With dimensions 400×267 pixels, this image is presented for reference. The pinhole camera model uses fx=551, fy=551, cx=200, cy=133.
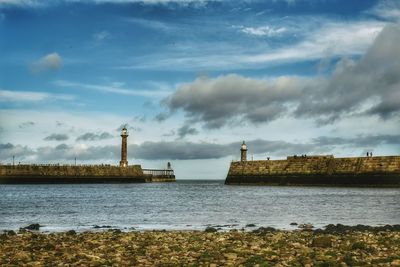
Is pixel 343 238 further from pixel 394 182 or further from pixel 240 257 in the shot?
pixel 394 182

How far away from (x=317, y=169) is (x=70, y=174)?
68.7m

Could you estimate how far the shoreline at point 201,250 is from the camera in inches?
593

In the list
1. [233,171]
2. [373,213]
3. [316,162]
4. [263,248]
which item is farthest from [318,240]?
[233,171]

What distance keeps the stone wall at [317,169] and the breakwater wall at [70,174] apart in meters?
42.6

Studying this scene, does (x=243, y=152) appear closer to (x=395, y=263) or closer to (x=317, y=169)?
(x=317, y=169)

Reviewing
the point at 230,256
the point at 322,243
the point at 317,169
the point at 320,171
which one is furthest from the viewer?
the point at 317,169

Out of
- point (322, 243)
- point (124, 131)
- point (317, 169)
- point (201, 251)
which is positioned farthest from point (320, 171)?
point (201, 251)

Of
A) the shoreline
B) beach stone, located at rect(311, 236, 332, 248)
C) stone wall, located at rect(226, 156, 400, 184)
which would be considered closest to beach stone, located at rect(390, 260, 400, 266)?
the shoreline

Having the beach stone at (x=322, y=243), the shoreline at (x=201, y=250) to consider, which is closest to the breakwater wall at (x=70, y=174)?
the shoreline at (x=201, y=250)

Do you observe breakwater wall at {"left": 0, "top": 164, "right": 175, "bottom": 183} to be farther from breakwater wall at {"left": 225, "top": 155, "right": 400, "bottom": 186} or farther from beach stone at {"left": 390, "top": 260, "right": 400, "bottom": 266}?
beach stone at {"left": 390, "top": 260, "right": 400, "bottom": 266}

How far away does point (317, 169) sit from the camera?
94.7 meters

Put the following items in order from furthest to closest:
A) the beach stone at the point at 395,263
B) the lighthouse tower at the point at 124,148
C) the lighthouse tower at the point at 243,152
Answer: the lighthouse tower at the point at 124,148 → the lighthouse tower at the point at 243,152 → the beach stone at the point at 395,263

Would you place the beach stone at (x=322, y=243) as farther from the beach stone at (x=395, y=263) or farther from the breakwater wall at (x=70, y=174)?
the breakwater wall at (x=70, y=174)

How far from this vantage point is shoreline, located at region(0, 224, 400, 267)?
1506 cm
